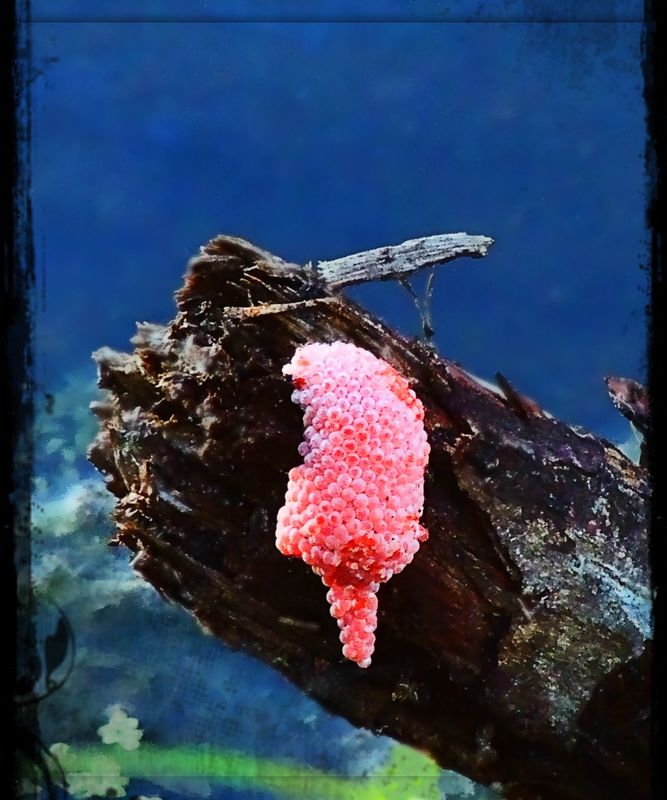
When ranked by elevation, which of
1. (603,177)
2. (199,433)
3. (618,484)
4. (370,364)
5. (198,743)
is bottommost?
(198,743)

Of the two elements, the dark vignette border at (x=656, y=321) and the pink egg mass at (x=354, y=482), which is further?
the dark vignette border at (x=656, y=321)

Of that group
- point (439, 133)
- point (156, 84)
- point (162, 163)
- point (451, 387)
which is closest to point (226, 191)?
point (162, 163)

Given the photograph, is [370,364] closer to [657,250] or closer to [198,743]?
[657,250]

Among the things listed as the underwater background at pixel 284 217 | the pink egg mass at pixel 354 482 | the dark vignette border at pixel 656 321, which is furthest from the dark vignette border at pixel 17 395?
the dark vignette border at pixel 656 321

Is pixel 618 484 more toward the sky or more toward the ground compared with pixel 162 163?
more toward the ground

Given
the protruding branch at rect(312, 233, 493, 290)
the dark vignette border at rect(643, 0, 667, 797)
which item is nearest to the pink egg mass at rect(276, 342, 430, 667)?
the protruding branch at rect(312, 233, 493, 290)

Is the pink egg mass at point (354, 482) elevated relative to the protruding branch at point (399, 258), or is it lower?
lower

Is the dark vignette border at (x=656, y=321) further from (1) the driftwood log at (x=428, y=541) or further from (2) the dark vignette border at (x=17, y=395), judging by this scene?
(2) the dark vignette border at (x=17, y=395)
